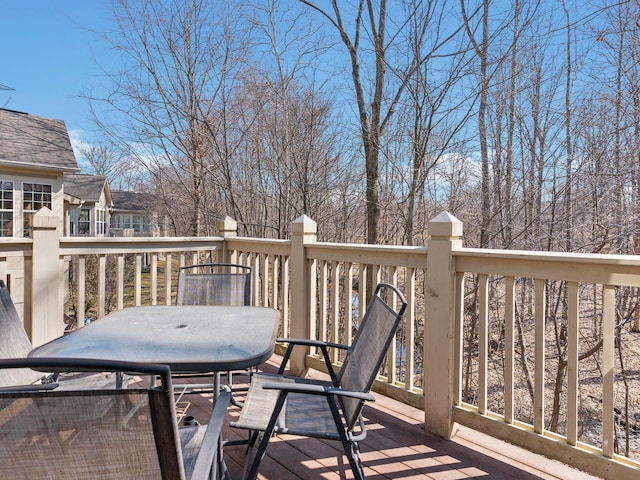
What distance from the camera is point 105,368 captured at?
0.95m

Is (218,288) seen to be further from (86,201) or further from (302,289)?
(86,201)

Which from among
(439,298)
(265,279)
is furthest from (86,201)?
(439,298)

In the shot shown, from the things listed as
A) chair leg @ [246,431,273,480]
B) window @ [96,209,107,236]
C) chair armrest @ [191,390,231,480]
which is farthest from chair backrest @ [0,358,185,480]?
window @ [96,209,107,236]

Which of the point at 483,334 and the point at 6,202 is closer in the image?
the point at 483,334

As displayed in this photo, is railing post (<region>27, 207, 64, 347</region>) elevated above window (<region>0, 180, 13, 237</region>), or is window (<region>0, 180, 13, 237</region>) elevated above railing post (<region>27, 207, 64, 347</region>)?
window (<region>0, 180, 13, 237</region>)

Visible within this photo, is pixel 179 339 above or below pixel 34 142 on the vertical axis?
below

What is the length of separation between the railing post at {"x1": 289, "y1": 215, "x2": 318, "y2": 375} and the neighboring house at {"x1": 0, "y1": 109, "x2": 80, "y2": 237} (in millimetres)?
8129

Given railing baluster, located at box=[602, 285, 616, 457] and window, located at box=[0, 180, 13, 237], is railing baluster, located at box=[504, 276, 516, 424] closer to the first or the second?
railing baluster, located at box=[602, 285, 616, 457]

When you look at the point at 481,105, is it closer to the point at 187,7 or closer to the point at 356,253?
the point at 356,253

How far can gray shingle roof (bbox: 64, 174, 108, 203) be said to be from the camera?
16.4 meters

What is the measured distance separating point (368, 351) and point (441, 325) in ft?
2.55

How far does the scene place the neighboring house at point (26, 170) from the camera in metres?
9.15

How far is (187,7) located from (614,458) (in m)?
7.85

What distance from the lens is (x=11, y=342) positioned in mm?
2055
